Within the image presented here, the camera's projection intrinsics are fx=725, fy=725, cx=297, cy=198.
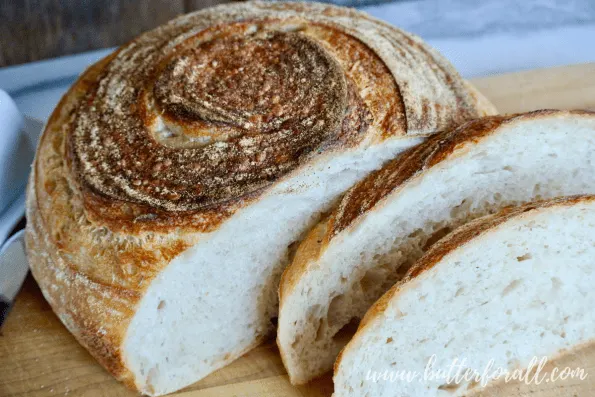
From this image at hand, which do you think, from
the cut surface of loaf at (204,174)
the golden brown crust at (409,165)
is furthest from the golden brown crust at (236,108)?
the golden brown crust at (409,165)

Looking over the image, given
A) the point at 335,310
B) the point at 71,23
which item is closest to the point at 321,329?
the point at 335,310

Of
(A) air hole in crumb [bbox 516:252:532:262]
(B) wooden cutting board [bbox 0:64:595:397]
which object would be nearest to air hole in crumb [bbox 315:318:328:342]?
(B) wooden cutting board [bbox 0:64:595:397]

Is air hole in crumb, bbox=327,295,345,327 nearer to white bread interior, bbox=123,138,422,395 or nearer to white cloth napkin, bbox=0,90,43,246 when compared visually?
white bread interior, bbox=123,138,422,395

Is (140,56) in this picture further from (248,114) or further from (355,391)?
(355,391)

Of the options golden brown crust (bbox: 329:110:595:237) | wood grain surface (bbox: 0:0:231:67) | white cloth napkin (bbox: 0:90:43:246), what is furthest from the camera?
wood grain surface (bbox: 0:0:231:67)

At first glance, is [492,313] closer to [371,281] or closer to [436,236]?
[436,236]

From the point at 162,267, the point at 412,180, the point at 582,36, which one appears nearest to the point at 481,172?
the point at 412,180
